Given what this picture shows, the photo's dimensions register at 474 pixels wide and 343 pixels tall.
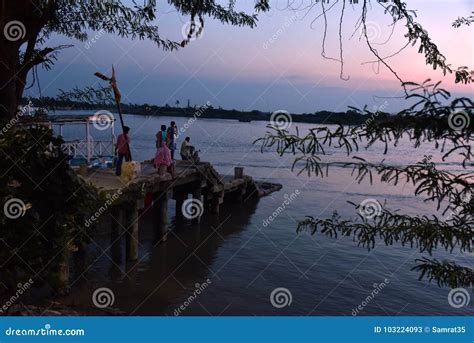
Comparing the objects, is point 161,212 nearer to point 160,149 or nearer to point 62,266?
point 160,149

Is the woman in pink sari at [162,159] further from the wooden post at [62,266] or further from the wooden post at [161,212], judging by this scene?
the wooden post at [62,266]

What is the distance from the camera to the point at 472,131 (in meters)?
2.10

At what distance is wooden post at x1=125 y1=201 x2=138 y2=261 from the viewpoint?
14.6 metres

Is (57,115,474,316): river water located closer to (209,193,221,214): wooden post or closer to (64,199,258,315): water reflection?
(64,199,258,315): water reflection

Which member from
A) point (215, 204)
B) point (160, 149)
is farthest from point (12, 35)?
point (215, 204)

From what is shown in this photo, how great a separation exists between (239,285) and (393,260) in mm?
6475

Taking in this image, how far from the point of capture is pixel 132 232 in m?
14.7

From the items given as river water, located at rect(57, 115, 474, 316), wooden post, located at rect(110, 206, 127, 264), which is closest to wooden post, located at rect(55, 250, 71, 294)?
river water, located at rect(57, 115, 474, 316)

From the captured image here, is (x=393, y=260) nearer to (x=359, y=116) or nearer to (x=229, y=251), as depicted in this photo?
(x=229, y=251)

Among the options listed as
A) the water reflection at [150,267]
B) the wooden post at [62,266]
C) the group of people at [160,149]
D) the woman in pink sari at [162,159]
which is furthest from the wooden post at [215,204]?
→ the wooden post at [62,266]

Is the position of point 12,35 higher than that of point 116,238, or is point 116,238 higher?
point 12,35

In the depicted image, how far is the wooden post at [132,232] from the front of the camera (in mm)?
14610
